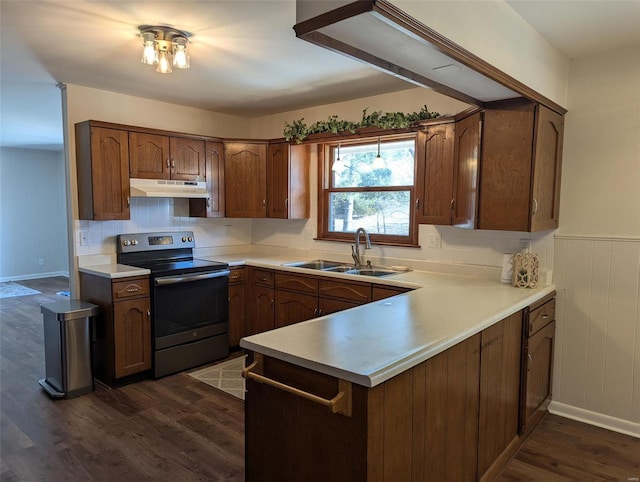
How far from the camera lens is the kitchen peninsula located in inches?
56.3

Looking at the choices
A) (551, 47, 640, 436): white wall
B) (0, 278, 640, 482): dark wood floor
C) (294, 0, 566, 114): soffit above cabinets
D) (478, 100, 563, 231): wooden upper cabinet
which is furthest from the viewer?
(551, 47, 640, 436): white wall

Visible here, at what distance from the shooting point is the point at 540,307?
2771 millimetres

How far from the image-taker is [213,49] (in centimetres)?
280

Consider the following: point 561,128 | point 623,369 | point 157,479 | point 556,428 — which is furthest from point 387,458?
point 561,128

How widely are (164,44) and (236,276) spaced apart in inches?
86.3

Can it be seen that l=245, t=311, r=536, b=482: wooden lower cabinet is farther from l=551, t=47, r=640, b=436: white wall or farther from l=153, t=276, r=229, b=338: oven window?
l=153, t=276, r=229, b=338: oven window

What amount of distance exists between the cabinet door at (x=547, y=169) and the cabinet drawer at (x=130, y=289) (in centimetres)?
286

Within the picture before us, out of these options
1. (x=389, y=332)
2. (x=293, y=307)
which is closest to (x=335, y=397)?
(x=389, y=332)

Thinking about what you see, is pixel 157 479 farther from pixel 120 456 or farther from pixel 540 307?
pixel 540 307

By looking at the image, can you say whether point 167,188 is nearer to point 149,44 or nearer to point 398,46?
point 149,44

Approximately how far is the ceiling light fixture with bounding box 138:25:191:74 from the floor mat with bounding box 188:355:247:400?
2.34m

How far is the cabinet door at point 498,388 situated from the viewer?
7.03 ft

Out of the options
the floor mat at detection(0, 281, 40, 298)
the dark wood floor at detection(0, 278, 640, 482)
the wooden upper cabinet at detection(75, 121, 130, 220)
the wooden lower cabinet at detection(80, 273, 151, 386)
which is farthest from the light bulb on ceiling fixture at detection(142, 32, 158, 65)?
the floor mat at detection(0, 281, 40, 298)

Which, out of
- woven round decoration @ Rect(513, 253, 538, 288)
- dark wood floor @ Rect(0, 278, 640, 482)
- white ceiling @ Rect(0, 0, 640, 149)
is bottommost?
dark wood floor @ Rect(0, 278, 640, 482)
